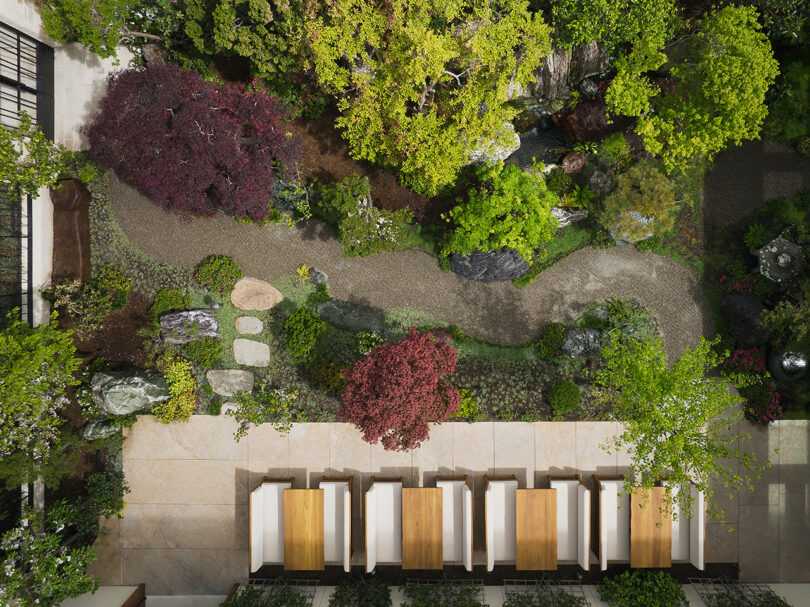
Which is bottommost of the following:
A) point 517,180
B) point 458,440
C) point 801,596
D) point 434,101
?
point 801,596

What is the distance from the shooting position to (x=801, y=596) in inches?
452

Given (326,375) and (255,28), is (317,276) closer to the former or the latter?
(326,375)

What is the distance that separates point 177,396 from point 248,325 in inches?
102

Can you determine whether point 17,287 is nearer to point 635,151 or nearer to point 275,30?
point 275,30

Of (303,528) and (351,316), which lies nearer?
(303,528)

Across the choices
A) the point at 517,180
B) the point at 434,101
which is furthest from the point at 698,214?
the point at 434,101

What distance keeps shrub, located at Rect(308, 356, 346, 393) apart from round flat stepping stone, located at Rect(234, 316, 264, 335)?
5.77 ft

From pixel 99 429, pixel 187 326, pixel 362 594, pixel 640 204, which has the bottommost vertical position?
pixel 362 594

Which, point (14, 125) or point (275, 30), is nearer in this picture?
point (275, 30)

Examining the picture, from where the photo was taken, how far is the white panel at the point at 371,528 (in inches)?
436

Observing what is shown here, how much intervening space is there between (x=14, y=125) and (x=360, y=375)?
1078 centimetres

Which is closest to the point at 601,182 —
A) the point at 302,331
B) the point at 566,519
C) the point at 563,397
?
the point at 563,397

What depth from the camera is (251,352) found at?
11922 mm

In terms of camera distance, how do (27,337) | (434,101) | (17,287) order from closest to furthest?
(27,337) → (434,101) → (17,287)
